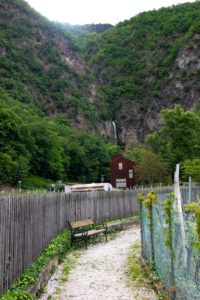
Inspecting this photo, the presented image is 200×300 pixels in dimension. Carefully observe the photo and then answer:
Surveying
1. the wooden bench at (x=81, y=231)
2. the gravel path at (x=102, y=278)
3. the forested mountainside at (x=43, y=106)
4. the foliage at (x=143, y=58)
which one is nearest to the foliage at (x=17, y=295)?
the gravel path at (x=102, y=278)

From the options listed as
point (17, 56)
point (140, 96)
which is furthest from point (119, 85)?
point (17, 56)

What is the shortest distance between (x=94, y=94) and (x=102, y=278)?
140 m

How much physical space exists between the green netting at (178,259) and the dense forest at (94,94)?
5117cm

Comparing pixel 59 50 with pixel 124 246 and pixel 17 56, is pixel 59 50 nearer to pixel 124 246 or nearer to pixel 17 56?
pixel 17 56

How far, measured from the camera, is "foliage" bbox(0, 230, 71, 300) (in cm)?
824

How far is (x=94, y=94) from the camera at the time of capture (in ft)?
494

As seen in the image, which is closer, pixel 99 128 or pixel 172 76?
pixel 99 128

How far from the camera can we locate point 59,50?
151250 millimetres

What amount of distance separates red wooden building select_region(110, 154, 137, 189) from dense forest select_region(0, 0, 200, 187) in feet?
20.4

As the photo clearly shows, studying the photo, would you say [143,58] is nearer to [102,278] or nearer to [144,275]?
[144,275]

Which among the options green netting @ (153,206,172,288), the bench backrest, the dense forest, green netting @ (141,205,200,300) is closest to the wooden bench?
the bench backrest

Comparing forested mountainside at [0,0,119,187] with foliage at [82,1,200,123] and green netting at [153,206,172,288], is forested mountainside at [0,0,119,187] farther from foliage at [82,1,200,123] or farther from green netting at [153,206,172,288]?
green netting at [153,206,172,288]

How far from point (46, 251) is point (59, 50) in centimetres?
14270

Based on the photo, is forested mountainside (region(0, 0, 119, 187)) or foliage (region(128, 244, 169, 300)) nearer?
foliage (region(128, 244, 169, 300))
